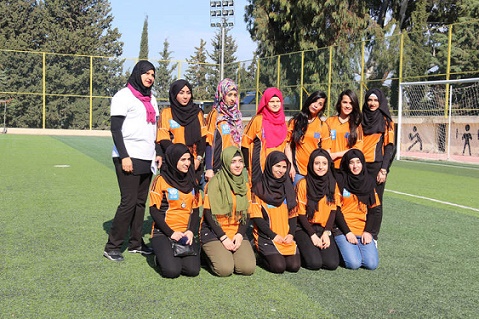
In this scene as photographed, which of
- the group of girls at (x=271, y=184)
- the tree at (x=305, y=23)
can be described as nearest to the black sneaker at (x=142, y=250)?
the group of girls at (x=271, y=184)

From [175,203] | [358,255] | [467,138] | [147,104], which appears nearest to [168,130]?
[147,104]

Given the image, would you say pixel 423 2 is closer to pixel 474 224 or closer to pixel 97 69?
pixel 97 69

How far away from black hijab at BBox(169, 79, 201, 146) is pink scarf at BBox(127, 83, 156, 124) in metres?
0.22

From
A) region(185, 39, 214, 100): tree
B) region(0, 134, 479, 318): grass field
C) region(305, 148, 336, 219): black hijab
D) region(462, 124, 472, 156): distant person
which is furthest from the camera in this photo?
region(185, 39, 214, 100): tree

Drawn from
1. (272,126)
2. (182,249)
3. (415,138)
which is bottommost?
(182,249)

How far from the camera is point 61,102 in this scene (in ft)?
96.2

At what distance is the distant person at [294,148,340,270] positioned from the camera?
465 cm

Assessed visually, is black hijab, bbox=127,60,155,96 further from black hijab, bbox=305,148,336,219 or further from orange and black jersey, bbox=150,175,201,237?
black hijab, bbox=305,148,336,219

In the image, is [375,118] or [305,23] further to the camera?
[305,23]

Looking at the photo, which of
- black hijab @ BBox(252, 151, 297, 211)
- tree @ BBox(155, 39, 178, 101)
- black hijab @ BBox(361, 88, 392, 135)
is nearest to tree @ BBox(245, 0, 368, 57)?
tree @ BBox(155, 39, 178, 101)

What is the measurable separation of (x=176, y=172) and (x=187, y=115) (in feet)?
2.17

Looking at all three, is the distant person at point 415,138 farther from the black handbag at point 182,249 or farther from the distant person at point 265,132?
the black handbag at point 182,249

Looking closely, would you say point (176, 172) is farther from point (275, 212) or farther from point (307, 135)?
point (307, 135)

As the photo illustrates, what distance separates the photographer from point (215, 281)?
4.10m
